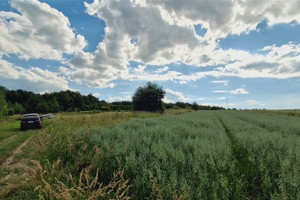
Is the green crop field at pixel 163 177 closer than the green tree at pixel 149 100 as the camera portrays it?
Yes

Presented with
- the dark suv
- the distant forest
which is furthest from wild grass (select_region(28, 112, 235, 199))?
the distant forest

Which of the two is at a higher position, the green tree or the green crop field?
the green tree

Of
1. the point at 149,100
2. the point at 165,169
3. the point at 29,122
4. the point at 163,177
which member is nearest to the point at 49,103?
the point at 149,100

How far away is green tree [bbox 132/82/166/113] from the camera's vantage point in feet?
133

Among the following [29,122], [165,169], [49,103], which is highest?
[49,103]

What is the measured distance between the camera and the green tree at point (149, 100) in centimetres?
4053

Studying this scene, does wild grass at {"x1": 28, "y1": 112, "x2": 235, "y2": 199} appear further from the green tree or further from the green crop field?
the green tree

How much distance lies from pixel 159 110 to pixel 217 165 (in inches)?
1464

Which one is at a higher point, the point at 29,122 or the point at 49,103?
the point at 49,103

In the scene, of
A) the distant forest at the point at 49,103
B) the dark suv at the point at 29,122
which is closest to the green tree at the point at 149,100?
the distant forest at the point at 49,103

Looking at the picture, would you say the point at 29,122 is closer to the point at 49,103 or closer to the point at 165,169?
the point at 165,169

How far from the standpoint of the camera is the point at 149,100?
40.6 meters

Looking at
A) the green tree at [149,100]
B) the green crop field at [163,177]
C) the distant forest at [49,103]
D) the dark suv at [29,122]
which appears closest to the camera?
the green crop field at [163,177]

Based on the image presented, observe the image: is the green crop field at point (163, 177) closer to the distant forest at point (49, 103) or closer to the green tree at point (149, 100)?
the green tree at point (149, 100)
